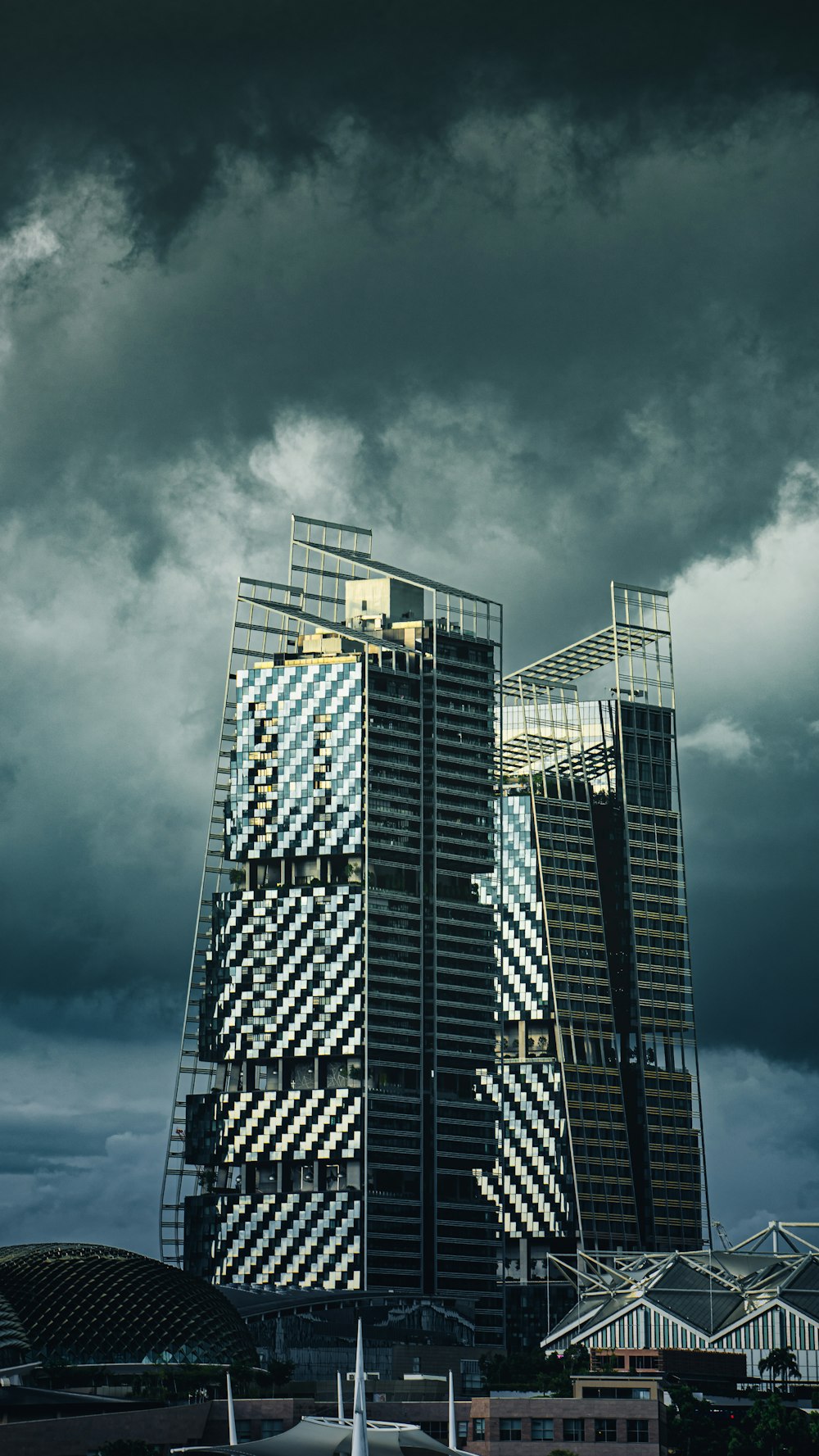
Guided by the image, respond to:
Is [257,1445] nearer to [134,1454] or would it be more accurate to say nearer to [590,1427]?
[134,1454]

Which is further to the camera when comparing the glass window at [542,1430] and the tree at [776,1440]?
the tree at [776,1440]

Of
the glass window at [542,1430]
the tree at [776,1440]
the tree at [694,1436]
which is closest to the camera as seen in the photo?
the glass window at [542,1430]

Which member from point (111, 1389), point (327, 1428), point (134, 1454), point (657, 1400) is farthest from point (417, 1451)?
point (111, 1389)

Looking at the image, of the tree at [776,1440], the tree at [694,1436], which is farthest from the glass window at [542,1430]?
the tree at [776,1440]

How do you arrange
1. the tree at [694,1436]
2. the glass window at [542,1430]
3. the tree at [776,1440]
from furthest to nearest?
the tree at [694,1436] < the tree at [776,1440] < the glass window at [542,1430]

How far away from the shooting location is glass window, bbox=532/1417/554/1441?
17988 centimetres

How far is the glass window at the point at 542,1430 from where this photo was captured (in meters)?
180

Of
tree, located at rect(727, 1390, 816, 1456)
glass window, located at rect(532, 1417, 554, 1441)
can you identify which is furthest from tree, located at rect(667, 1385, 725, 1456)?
glass window, located at rect(532, 1417, 554, 1441)

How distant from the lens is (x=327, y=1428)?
15050cm

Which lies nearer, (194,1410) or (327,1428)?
(327,1428)

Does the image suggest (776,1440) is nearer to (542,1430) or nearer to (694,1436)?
(694,1436)

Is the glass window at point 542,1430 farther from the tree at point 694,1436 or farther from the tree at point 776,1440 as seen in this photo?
the tree at point 776,1440

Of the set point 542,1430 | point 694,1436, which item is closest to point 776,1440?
point 694,1436

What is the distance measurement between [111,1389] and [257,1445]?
60.4 meters
